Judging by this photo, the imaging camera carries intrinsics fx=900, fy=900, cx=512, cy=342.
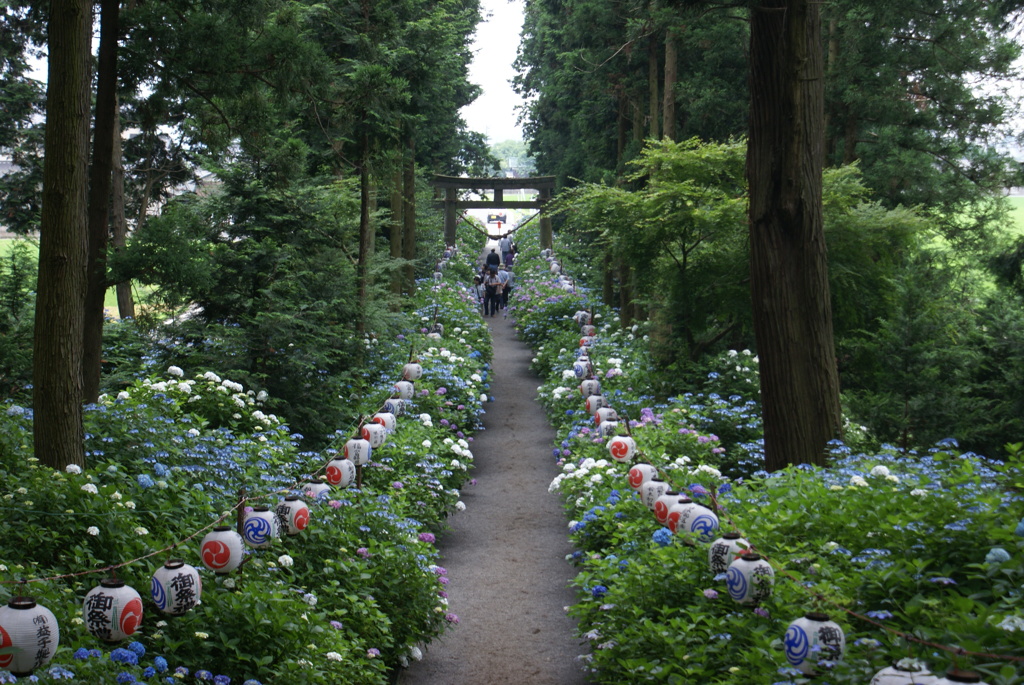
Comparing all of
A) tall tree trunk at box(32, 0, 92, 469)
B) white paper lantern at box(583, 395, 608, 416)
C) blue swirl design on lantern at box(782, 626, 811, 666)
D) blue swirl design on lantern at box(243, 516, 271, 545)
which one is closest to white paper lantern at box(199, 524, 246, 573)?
blue swirl design on lantern at box(243, 516, 271, 545)

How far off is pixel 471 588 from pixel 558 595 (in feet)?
2.55

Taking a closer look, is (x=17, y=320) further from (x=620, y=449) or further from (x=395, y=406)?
(x=620, y=449)

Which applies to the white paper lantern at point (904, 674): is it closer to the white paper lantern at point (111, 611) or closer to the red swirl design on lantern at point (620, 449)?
the white paper lantern at point (111, 611)

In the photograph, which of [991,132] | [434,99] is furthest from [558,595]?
[991,132]

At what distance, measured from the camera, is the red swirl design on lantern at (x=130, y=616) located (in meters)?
4.16

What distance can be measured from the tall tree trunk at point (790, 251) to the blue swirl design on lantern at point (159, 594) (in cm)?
535

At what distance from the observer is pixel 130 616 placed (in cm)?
417

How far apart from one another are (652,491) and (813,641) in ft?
9.49

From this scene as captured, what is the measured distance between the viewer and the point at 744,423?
33.3 feet

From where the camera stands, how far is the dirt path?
6.39 meters

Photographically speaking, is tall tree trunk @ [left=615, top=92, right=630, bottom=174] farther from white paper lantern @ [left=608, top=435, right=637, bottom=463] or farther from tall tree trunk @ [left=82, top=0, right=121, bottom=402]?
tall tree trunk @ [left=82, top=0, right=121, bottom=402]

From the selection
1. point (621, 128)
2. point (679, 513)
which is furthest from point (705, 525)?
point (621, 128)

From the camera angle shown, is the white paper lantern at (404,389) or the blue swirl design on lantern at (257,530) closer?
the blue swirl design on lantern at (257,530)

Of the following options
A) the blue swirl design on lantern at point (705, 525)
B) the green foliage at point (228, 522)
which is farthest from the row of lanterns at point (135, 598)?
the blue swirl design on lantern at point (705, 525)
